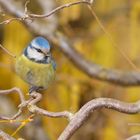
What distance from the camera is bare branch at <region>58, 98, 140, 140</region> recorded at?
0.62 m

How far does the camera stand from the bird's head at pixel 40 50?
2.58 ft

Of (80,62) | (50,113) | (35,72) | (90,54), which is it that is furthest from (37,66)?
(90,54)

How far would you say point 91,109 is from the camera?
654 mm

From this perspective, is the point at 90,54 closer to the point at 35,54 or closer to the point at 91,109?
Answer: the point at 35,54

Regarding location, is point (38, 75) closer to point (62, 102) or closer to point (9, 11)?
point (9, 11)

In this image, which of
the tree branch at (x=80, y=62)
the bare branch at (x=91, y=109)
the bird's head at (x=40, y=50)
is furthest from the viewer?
the tree branch at (x=80, y=62)

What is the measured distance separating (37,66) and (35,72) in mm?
19

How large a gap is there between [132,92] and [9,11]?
0.94 m

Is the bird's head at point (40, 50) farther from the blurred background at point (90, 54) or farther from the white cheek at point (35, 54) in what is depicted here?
the blurred background at point (90, 54)

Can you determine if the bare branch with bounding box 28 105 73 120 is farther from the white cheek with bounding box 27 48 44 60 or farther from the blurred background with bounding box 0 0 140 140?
the blurred background with bounding box 0 0 140 140

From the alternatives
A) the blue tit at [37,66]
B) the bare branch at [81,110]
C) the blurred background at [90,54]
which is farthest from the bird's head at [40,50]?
the blurred background at [90,54]

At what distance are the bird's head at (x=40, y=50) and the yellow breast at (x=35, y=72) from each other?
1 cm

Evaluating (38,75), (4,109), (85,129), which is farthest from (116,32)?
(38,75)

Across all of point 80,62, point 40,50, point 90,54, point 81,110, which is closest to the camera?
point 81,110
